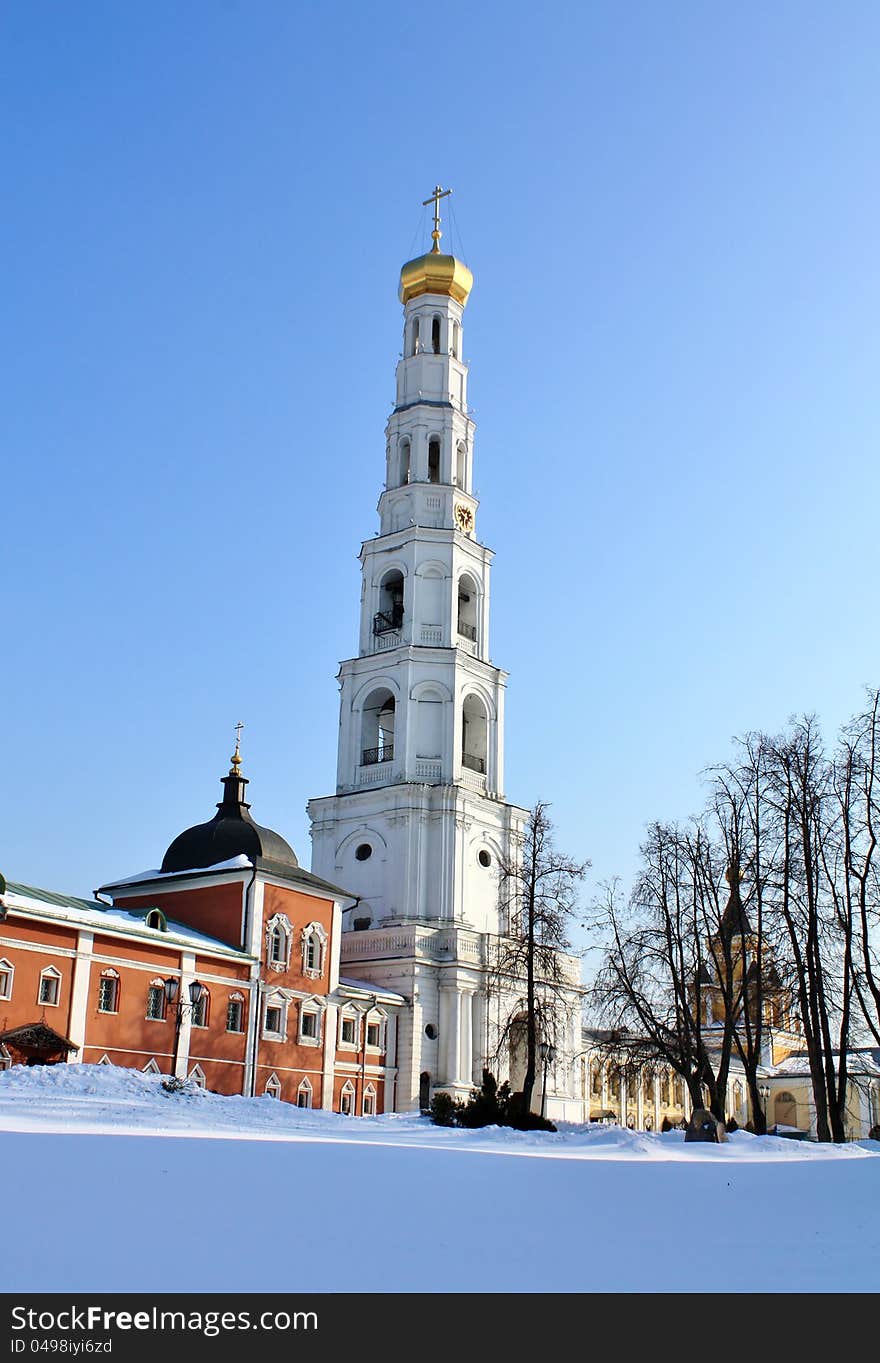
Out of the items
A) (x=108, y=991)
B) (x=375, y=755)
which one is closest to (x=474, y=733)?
(x=375, y=755)

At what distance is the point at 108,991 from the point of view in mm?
32125

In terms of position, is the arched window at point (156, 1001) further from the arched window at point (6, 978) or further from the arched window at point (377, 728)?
the arched window at point (377, 728)

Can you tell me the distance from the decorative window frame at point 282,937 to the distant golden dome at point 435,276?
28.7m

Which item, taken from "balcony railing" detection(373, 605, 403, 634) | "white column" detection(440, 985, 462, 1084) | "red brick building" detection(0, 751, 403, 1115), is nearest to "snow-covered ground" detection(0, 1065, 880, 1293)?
"red brick building" detection(0, 751, 403, 1115)

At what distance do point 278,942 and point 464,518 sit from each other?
21.0 m

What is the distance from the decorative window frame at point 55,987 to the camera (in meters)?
30.2

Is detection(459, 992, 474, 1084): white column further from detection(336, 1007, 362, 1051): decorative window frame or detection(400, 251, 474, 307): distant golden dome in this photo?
detection(400, 251, 474, 307): distant golden dome

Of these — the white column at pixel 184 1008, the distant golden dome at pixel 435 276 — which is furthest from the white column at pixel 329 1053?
the distant golden dome at pixel 435 276

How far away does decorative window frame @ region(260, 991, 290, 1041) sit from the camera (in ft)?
121

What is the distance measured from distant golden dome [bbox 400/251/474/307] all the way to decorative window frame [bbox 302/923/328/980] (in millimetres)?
28183

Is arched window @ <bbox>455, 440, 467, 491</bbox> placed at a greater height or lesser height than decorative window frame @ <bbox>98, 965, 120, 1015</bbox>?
greater

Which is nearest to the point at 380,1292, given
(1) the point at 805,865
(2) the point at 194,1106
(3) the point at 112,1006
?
(2) the point at 194,1106
